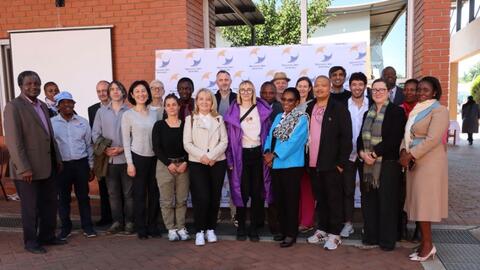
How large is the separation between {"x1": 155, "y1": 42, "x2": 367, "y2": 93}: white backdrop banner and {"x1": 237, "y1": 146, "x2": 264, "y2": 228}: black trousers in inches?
60.0

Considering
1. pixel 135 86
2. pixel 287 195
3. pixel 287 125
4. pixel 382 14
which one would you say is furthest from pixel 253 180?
pixel 382 14

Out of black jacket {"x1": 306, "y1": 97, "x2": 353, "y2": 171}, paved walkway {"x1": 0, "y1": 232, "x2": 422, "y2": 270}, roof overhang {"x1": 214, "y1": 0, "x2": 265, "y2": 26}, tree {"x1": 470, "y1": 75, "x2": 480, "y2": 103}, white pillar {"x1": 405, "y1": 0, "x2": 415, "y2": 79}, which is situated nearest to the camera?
paved walkway {"x1": 0, "y1": 232, "x2": 422, "y2": 270}

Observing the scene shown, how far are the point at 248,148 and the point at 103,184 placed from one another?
81.1 inches

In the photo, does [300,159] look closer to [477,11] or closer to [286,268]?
[286,268]

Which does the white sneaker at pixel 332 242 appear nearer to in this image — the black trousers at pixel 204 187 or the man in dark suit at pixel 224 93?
the black trousers at pixel 204 187

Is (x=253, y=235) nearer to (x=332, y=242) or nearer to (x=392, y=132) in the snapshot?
(x=332, y=242)

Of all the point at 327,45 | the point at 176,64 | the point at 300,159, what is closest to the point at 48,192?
the point at 176,64

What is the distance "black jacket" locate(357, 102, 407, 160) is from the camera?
418cm

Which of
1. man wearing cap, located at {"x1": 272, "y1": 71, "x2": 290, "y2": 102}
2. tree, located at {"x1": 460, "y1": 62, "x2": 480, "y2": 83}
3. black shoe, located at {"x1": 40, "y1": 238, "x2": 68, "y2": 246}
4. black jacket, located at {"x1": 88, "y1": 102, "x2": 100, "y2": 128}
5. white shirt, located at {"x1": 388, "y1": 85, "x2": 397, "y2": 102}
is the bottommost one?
black shoe, located at {"x1": 40, "y1": 238, "x2": 68, "y2": 246}

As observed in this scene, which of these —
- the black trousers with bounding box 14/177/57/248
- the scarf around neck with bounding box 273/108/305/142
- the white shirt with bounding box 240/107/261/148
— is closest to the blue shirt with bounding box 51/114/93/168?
the black trousers with bounding box 14/177/57/248

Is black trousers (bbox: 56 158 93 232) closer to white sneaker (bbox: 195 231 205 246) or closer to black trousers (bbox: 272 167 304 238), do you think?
white sneaker (bbox: 195 231 205 246)

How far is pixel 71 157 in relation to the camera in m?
4.80

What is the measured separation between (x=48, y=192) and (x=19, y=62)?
3.46 m

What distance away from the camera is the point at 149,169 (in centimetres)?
484
